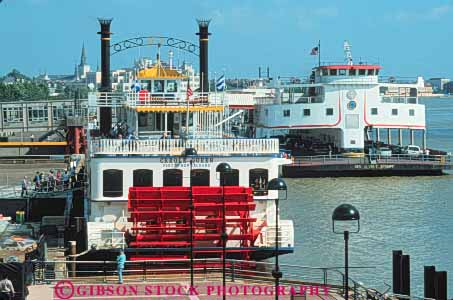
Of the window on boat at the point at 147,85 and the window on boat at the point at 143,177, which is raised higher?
the window on boat at the point at 147,85

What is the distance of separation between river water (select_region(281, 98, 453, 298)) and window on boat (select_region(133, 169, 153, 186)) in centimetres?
509

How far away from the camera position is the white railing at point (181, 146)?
26.4m

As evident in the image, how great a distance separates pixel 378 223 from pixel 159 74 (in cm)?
1083

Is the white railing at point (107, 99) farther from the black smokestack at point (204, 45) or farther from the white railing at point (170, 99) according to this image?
the black smokestack at point (204, 45)

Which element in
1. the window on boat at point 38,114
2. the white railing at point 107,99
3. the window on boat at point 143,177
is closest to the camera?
the window on boat at point 143,177

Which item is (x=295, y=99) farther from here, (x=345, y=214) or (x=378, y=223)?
(x=345, y=214)

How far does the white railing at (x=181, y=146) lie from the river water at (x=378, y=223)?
159 inches

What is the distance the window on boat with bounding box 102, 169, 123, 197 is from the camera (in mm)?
26297

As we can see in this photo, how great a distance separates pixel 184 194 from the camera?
25.6m

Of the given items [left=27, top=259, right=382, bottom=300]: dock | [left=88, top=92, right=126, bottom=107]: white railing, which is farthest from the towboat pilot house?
[left=88, top=92, right=126, bottom=107]: white railing

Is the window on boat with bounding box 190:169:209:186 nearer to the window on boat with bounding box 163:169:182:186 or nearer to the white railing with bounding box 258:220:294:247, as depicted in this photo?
the window on boat with bounding box 163:169:182:186

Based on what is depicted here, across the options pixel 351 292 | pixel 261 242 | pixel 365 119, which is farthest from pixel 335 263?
pixel 365 119

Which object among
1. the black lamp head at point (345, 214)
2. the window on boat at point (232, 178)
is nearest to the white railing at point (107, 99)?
the window on boat at point (232, 178)

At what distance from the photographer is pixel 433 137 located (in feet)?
333
